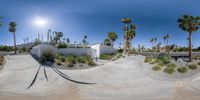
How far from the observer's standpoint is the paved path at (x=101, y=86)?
2217 centimetres

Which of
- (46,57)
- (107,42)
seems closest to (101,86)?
(46,57)

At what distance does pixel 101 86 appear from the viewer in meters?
26.2

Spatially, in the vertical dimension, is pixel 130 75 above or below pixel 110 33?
below

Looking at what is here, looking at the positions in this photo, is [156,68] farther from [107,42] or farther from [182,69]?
[107,42]

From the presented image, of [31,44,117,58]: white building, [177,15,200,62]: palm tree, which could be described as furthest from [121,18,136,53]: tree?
[177,15,200,62]: palm tree

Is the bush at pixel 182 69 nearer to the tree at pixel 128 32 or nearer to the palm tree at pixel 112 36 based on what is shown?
the tree at pixel 128 32

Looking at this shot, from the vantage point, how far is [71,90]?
24578mm

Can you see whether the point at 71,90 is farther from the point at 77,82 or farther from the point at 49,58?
the point at 49,58

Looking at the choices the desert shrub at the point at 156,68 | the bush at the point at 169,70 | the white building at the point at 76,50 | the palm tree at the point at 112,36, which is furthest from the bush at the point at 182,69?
the palm tree at the point at 112,36

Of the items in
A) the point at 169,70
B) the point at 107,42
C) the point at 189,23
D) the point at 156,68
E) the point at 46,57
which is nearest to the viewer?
the point at 169,70

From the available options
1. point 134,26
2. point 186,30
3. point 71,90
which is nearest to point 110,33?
point 134,26

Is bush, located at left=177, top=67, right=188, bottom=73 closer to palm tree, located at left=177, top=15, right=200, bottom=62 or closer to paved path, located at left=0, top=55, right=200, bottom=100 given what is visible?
paved path, located at left=0, top=55, right=200, bottom=100

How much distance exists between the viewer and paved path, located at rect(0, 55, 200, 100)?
2217 centimetres

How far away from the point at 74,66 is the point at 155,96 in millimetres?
19989
